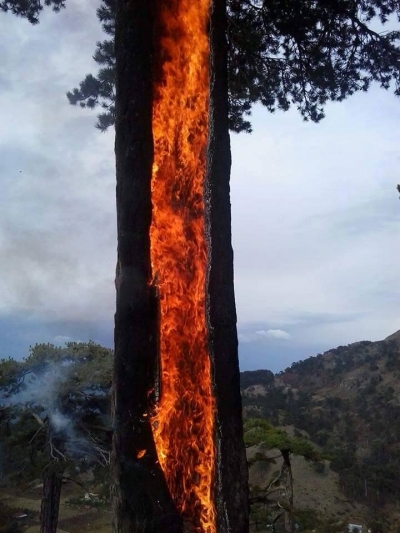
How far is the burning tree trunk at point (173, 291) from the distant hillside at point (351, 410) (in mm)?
19428

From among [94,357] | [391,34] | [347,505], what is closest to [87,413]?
[94,357]

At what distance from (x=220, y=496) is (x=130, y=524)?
0.58m

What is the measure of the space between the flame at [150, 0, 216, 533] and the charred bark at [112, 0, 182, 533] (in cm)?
8

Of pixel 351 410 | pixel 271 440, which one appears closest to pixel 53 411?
pixel 271 440

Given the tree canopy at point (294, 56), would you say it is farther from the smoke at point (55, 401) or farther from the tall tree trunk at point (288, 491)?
the tall tree trunk at point (288, 491)

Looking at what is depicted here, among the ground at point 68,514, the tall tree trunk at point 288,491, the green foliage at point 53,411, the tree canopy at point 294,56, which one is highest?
the tree canopy at point 294,56

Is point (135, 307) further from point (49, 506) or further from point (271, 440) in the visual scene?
point (271, 440)

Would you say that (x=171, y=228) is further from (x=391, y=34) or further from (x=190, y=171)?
(x=391, y=34)

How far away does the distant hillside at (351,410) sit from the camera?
98.5ft

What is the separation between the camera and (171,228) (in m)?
3.47

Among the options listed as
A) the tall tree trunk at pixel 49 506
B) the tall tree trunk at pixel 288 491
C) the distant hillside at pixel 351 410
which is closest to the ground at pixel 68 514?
the tall tree trunk at pixel 49 506

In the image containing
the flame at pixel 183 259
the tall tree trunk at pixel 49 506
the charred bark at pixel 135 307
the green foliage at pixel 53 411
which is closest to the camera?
the charred bark at pixel 135 307

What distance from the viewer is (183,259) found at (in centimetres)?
346

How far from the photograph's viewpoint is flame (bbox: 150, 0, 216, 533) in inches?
129
